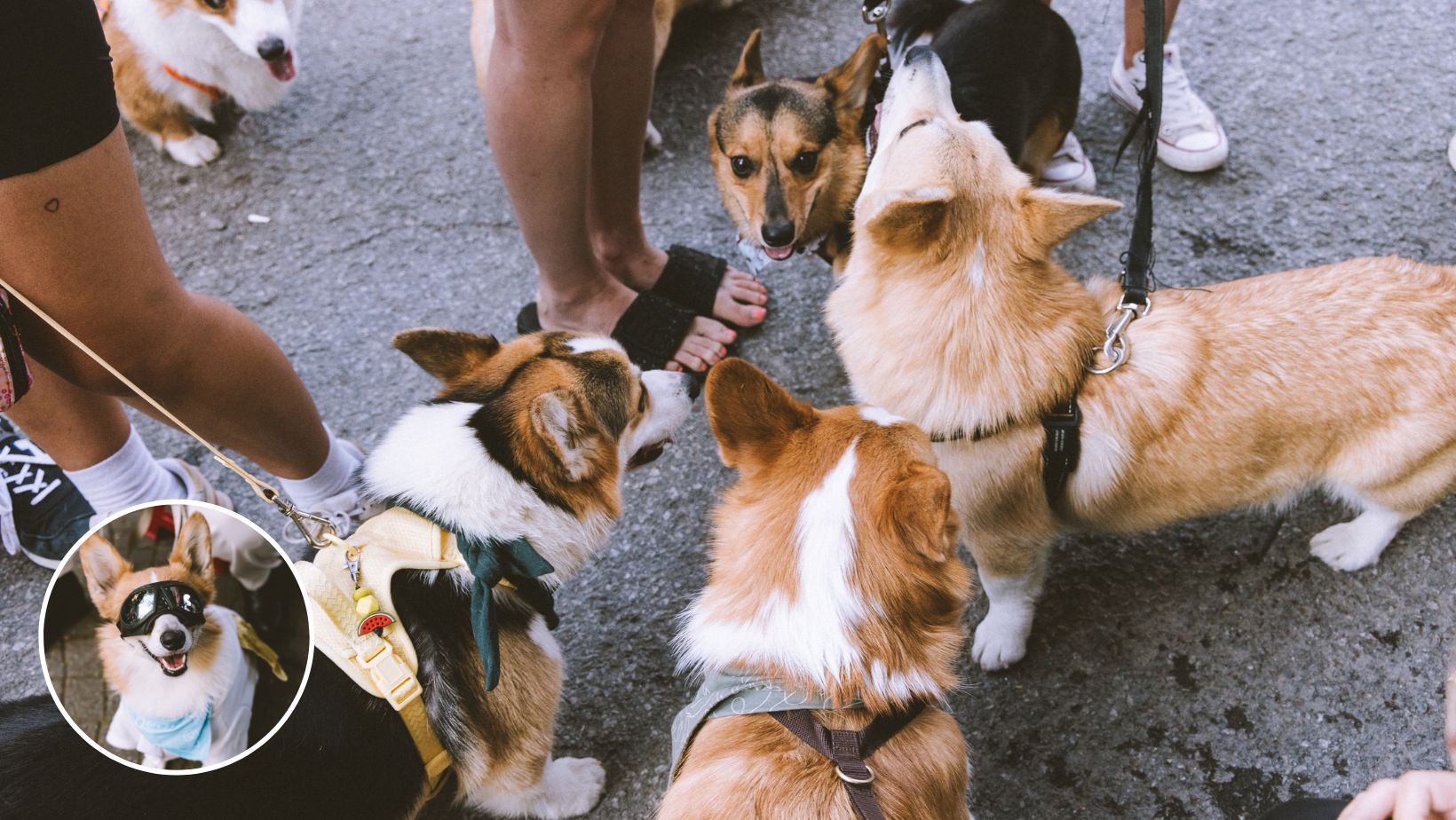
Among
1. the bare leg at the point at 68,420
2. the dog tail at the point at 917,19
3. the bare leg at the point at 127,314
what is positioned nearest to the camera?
the bare leg at the point at 127,314

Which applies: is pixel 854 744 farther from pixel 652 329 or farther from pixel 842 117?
pixel 842 117

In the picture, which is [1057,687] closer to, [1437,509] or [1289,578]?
[1289,578]

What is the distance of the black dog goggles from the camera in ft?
5.07

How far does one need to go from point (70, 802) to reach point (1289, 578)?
274 centimetres

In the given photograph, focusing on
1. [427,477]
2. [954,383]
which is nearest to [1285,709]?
[954,383]

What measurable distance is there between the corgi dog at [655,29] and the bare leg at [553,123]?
1.30 ft

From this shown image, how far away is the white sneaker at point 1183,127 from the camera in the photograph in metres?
3.00

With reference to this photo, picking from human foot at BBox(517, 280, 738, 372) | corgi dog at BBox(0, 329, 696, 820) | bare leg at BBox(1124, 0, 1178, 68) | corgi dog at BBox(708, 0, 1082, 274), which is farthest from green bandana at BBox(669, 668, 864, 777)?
bare leg at BBox(1124, 0, 1178, 68)

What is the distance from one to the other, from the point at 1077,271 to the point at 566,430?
198 centimetres

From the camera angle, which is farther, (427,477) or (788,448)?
(427,477)

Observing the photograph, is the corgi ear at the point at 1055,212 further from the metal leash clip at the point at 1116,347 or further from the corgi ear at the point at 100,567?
the corgi ear at the point at 100,567

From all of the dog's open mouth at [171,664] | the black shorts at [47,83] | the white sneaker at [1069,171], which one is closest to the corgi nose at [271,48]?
the black shorts at [47,83]

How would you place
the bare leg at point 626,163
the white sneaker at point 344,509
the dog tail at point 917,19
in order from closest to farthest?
the white sneaker at point 344,509 → the bare leg at point 626,163 → the dog tail at point 917,19

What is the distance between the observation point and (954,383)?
1.78 meters
